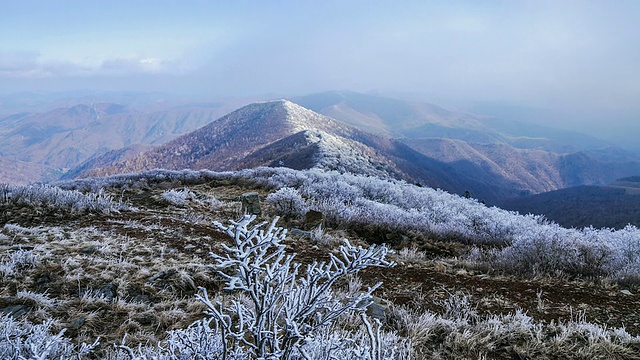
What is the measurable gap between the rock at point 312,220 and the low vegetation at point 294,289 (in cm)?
8

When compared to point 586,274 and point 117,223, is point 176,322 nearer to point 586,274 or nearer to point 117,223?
point 117,223

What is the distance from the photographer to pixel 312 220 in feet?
26.9

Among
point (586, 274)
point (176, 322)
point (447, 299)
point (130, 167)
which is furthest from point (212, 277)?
point (130, 167)

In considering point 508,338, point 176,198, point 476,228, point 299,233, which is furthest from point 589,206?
point 508,338

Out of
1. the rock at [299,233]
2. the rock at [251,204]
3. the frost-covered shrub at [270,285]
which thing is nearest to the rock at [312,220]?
the rock at [299,233]

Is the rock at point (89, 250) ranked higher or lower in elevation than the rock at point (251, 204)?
higher

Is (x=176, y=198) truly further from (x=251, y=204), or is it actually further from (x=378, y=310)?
(x=378, y=310)

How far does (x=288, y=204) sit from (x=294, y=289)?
733 cm

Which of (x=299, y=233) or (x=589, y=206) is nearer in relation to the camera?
(x=299, y=233)

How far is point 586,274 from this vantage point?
5723 mm

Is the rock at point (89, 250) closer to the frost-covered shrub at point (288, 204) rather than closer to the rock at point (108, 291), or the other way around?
the rock at point (108, 291)

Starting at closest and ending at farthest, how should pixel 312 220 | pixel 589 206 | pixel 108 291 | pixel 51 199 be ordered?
pixel 108 291 → pixel 51 199 → pixel 312 220 → pixel 589 206

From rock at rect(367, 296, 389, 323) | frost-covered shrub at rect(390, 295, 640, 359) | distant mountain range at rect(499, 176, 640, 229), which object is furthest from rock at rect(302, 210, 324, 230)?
distant mountain range at rect(499, 176, 640, 229)

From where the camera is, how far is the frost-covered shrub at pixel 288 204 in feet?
30.0
